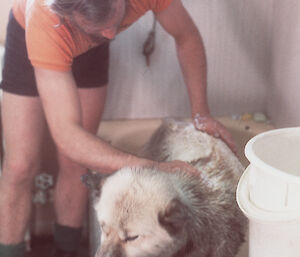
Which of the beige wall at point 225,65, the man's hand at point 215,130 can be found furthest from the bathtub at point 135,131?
the man's hand at point 215,130

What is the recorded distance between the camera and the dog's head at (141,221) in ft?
3.38

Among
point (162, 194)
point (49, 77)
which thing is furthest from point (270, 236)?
point (49, 77)

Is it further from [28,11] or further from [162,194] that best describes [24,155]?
[162,194]

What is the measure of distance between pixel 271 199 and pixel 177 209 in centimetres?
25

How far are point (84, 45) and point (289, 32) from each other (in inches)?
26.5

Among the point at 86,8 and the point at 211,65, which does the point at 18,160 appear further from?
the point at 211,65

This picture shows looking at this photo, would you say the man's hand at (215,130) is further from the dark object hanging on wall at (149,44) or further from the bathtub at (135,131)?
the dark object hanging on wall at (149,44)

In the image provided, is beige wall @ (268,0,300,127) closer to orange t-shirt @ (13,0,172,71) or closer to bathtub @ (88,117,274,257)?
bathtub @ (88,117,274,257)

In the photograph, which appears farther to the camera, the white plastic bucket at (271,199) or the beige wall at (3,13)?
the beige wall at (3,13)

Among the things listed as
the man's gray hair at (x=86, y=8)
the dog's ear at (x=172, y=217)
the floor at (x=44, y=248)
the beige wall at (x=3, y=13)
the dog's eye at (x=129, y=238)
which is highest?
the man's gray hair at (x=86, y=8)

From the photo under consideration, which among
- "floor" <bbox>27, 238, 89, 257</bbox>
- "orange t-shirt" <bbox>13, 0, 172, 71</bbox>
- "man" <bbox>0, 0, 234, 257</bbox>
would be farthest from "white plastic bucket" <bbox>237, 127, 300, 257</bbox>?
"floor" <bbox>27, 238, 89, 257</bbox>

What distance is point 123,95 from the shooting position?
181cm

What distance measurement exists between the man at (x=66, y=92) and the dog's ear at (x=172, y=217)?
0.54 ft

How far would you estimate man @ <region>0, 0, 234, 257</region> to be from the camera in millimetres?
1169
